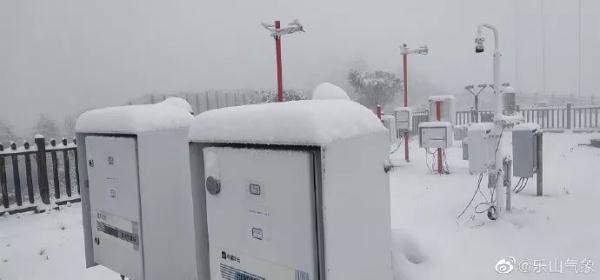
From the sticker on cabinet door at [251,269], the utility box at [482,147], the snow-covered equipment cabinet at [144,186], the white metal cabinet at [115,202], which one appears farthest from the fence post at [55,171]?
the utility box at [482,147]

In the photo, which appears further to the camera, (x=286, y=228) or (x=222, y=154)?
(x=222, y=154)

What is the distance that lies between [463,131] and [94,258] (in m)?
10.6

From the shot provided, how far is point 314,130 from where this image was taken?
73.9 inches

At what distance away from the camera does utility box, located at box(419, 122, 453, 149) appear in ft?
30.3

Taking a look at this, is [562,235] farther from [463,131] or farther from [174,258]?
[463,131]

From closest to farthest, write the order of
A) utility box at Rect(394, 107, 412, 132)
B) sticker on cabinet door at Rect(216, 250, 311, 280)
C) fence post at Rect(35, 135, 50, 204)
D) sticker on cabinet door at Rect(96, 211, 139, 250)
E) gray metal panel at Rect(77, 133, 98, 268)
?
1. sticker on cabinet door at Rect(216, 250, 311, 280)
2. sticker on cabinet door at Rect(96, 211, 139, 250)
3. gray metal panel at Rect(77, 133, 98, 268)
4. fence post at Rect(35, 135, 50, 204)
5. utility box at Rect(394, 107, 412, 132)

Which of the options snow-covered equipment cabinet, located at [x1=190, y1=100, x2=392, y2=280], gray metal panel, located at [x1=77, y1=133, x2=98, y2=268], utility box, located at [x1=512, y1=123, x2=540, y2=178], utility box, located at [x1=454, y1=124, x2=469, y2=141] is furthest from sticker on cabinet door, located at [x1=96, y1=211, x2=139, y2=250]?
utility box, located at [x1=454, y1=124, x2=469, y2=141]

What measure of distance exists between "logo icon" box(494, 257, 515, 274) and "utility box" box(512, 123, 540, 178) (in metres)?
2.21

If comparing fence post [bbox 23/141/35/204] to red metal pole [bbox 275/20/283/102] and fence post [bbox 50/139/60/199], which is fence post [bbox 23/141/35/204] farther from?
red metal pole [bbox 275/20/283/102]

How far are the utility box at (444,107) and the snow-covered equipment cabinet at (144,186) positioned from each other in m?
7.49

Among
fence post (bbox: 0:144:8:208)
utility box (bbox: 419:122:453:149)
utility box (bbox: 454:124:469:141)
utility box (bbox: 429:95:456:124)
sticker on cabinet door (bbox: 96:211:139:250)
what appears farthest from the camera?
utility box (bbox: 454:124:469:141)

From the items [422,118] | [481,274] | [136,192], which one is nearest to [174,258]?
[136,192]

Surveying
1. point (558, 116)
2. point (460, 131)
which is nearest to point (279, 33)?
point (460, 131)

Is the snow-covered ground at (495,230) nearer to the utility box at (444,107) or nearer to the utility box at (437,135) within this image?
the utility box at (437,135)
